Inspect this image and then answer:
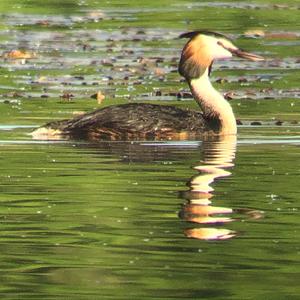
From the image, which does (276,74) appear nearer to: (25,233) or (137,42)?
(137,42)

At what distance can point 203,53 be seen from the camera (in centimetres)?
1861

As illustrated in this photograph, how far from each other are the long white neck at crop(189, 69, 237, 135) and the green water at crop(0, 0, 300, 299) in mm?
170

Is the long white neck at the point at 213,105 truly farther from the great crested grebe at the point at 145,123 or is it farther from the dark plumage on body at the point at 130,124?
the dark plumage on body at the point at 130,124

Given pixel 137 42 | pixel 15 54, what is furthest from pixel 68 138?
pixel 137 42

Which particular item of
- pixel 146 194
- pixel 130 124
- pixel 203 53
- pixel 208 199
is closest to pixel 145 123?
pixel 130 124

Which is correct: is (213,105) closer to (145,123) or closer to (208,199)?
(145,123)

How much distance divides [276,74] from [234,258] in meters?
15.3

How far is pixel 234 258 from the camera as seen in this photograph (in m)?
9.88

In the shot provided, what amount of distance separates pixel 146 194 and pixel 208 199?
1.65ft

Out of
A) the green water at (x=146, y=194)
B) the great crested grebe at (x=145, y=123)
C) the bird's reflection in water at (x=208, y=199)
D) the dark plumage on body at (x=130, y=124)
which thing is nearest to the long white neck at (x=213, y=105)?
the great crested grebe at (x=145, y=123)

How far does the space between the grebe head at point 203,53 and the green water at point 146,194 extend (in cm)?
76

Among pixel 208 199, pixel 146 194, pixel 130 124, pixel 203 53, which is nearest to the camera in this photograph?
pixel 208 199

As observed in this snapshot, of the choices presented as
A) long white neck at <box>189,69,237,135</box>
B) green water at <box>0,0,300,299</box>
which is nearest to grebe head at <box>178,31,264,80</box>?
long white neck at <box>189,69,237,135</box>

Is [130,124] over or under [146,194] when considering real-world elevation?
under
